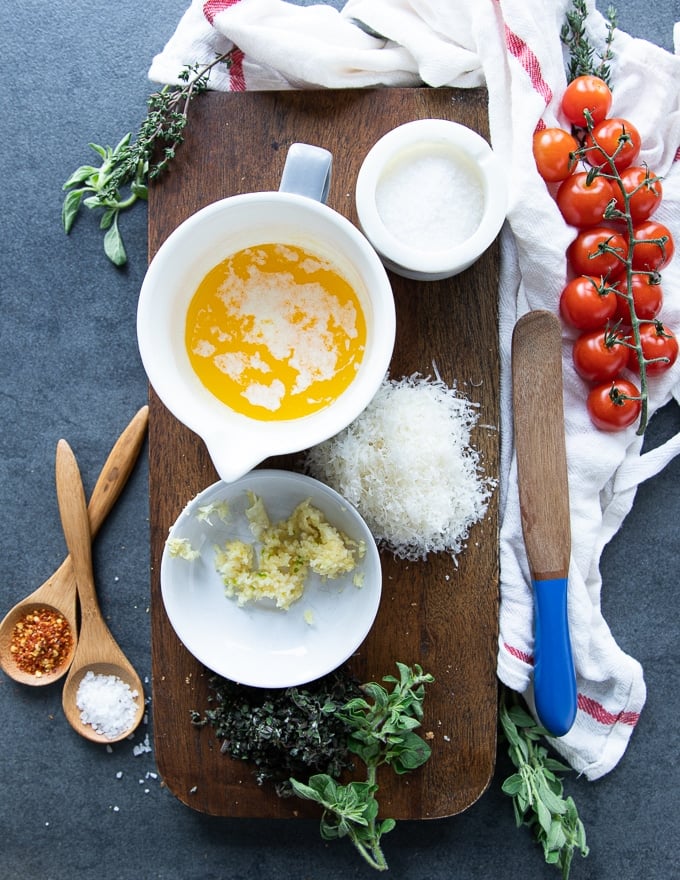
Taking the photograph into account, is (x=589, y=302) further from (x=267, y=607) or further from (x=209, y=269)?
(x=267, y=607)

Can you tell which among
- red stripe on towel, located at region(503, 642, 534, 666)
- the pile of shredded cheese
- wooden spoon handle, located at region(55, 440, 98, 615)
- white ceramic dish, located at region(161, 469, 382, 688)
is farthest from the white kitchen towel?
wooden spoon handle, located at region(55, 440, 98, 615)

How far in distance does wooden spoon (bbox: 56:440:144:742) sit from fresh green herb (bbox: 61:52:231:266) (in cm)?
44

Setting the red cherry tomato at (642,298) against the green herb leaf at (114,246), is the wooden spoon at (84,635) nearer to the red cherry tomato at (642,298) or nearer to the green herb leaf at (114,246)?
the green herb leaf at (114,246)

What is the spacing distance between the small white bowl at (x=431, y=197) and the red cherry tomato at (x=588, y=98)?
8.6 inches

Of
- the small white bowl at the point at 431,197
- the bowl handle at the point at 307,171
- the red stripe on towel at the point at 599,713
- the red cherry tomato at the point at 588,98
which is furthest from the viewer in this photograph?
the red stripe on towel at the point at 599,713

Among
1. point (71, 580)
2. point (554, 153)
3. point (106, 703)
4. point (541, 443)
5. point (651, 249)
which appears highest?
point (554, 153)

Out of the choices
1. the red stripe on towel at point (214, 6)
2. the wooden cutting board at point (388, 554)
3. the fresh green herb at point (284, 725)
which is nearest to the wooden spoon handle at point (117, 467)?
the wooden cutting board at point (388, 554)

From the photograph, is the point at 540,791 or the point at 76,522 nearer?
the point at 540,791

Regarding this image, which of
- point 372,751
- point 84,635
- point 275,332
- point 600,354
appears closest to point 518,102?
point 600,354

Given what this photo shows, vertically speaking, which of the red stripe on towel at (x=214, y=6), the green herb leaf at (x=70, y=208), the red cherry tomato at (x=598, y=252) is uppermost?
the red stripe on towel at (x=214, y=6)

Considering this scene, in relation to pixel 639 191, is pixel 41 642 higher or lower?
lower

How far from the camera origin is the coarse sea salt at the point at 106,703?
1431 mm

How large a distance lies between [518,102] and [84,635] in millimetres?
1185

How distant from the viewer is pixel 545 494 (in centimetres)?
127
